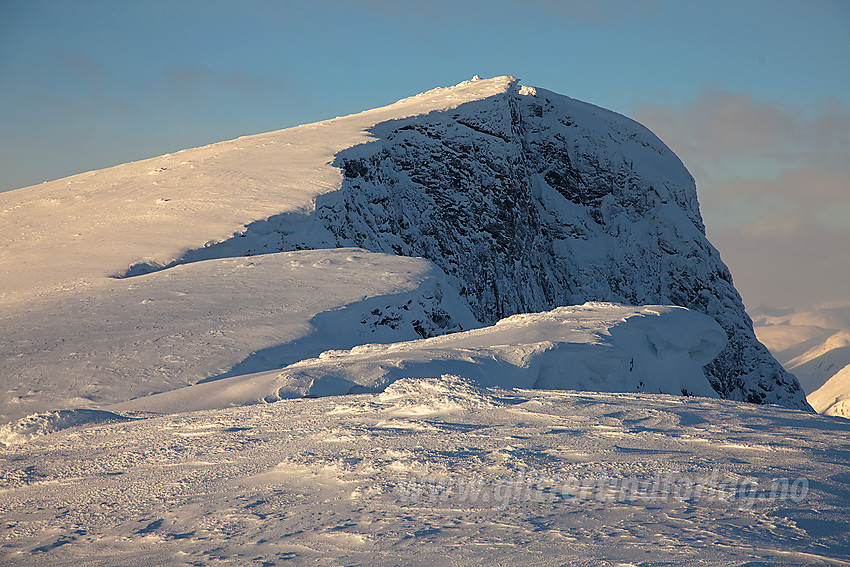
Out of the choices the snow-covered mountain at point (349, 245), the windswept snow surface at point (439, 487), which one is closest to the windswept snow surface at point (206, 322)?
the snow-covered mountain at point (349, 245)

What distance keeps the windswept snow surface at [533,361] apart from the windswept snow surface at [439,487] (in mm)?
950

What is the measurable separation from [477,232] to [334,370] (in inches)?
863

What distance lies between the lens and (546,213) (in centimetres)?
3525

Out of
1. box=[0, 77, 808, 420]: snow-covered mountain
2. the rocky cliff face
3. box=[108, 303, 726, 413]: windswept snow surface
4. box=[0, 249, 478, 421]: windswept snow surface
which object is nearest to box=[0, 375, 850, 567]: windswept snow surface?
box=[108, 303, 726, 413]: windswept snow surface

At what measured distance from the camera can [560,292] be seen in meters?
32.9

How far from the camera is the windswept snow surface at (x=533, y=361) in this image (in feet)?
23.3

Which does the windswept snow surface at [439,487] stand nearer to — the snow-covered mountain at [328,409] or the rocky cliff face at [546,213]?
the snow-covered mountain at [328,409]

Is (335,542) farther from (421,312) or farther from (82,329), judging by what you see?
(421,312)

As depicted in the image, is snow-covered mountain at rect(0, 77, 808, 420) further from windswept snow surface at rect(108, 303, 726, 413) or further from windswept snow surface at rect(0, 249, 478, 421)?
windswept snow surface at rect(108, 303, 726, 413)

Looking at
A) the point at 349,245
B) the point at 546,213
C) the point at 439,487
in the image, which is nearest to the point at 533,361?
the point at 439,487

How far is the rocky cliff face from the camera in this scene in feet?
85.8

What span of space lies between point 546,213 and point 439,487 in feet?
106

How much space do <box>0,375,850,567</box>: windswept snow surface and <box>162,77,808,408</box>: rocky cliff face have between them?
46.8 ft

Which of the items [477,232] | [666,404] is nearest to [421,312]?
[666,404]
